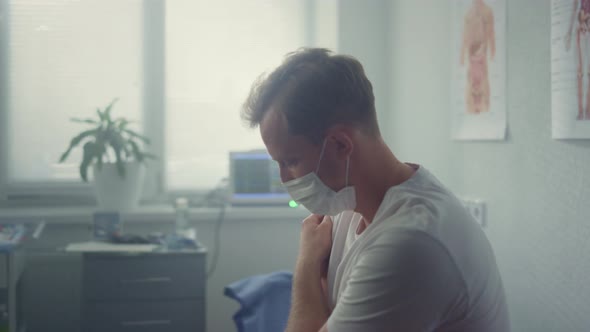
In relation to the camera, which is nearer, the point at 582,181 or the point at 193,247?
the point at 582,181

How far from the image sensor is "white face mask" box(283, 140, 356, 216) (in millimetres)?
→ 1145

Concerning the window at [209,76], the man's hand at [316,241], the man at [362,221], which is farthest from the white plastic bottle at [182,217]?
the man at [362,221]

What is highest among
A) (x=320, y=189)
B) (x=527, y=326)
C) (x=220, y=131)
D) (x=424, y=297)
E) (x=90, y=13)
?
(x=90, y=13)

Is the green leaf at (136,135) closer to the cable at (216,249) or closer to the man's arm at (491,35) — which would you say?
the cable at (216,249)

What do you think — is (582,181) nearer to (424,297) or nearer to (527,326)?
(527,326)

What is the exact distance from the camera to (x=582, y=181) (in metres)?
1.44

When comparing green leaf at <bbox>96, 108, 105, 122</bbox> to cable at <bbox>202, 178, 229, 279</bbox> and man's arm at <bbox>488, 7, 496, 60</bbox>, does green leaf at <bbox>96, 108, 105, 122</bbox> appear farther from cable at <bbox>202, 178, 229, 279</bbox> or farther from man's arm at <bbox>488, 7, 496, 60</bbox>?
man's arm at <bbox>488, 7, 496, 60</bbox>

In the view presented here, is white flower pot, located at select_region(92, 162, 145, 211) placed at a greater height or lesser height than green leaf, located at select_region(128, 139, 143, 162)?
lesser

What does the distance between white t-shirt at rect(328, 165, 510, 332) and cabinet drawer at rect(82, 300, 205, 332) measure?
4.84ft

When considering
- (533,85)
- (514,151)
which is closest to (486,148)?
(514,151)

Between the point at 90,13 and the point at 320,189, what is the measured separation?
227 centimetres

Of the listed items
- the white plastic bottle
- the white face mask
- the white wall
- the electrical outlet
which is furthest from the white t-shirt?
the white plastic bottle

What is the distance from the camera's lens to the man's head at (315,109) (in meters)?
1.05

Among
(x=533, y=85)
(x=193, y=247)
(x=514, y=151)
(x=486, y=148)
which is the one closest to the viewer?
(x=533, y=85)
